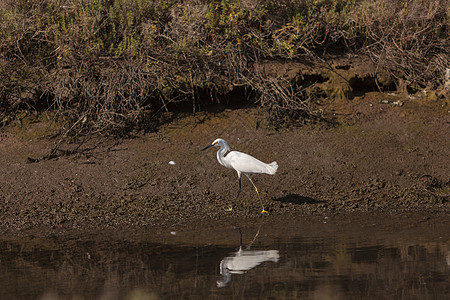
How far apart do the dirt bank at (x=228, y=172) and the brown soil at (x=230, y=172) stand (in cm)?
1

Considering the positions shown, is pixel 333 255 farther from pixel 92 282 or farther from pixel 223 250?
pixel 92 282

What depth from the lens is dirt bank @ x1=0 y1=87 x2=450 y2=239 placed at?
24.1 feet

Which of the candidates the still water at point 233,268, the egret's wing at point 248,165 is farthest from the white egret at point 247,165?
the still water at point 233,268

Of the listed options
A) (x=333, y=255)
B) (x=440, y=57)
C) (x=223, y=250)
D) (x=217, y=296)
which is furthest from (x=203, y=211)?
(x=440, y=57)

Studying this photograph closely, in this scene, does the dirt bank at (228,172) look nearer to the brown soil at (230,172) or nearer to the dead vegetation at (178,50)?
the brown soil at (230,172)

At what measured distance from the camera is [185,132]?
30.3 feet

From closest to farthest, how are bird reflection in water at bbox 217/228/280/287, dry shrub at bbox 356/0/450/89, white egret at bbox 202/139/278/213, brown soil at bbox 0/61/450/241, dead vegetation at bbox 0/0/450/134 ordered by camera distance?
bird reflection in water at bbox 217/228/280/287, brown soil at bbox 0/61/450/241, white egret at bbox 202/139/278/213, dead vegetation at bbox 0/0/450/134, dry shrub at bbox 356/0/450/89

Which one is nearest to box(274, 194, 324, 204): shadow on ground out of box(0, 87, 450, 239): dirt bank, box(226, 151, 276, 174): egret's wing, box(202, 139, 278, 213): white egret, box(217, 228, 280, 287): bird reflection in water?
box(0, 87, 450, 239): dirt bank

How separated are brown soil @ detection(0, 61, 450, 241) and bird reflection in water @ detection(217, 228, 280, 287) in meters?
1.37

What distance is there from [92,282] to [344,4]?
24.9 ft

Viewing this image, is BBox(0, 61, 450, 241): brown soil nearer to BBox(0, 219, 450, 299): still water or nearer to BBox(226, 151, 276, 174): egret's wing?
BBox(226, 151, 276, 174): egret's wing

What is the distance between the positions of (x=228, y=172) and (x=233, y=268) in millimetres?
3379

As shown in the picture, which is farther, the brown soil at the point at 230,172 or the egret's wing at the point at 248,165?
the egret's wing at the point at 248,165

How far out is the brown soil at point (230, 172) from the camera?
7.30 m
